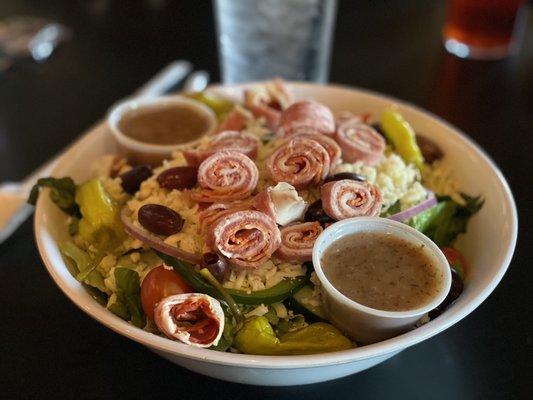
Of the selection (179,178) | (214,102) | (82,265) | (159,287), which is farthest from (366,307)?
(214,102)

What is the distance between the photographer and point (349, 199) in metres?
1.23

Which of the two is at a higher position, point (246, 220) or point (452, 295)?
point (246, 220)

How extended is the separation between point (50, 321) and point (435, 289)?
858 mm

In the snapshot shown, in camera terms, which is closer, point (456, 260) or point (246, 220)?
point (246, 220)

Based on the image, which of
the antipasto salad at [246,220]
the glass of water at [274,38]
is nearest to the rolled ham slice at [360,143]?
the antipasto salad at [246,220]

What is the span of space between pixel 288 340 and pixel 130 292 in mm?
336

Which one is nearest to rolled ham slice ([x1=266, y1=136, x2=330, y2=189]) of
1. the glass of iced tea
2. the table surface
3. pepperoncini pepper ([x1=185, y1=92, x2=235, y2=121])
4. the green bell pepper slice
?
the green bell pepper slice

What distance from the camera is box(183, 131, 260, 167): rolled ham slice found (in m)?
1.37

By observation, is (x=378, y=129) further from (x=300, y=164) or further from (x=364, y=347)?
(x=364, y=347)

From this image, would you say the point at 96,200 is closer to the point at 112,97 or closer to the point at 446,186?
the point at 446,186

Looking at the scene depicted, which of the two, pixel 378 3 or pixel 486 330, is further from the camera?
pixel 378 3

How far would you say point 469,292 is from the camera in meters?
1.16

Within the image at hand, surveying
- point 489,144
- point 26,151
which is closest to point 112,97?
point 26,151

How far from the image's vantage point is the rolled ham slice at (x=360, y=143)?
138 cm
